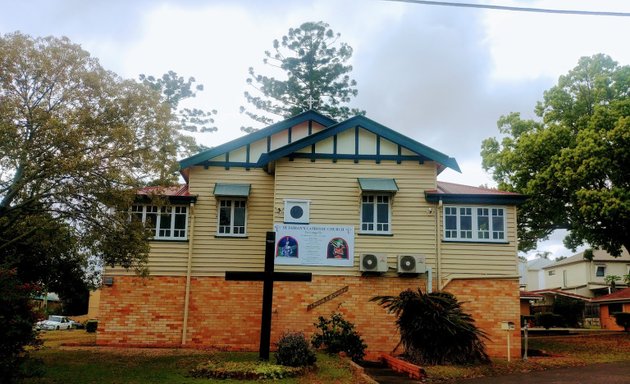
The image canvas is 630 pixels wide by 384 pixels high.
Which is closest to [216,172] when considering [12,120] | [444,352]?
[12,120]

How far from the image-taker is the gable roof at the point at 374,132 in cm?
1884

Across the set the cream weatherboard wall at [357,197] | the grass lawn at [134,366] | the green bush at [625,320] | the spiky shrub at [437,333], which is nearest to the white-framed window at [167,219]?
the cream weatherboard wall at [357,197]

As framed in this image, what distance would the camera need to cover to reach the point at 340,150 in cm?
1927

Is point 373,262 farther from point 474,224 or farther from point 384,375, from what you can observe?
point 384,375

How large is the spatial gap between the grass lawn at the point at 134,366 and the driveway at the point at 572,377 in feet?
10.3

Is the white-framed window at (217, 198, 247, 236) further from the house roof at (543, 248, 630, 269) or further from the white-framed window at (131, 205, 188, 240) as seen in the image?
the house roof at (543, 248, 630, 269)

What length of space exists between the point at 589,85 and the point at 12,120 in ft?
74.8

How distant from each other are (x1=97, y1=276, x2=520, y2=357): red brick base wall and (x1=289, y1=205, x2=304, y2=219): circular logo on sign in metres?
2.10

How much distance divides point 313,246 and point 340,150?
3.28 metres

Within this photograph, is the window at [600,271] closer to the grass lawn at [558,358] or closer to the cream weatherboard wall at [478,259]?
the grass lawn at [558,358]

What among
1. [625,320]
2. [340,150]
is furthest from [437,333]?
[625,320]

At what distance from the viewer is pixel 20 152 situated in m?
12.0

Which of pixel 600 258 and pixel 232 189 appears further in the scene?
pixel 600 258

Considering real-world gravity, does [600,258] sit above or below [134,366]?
above
